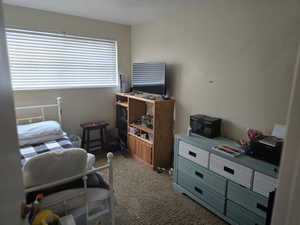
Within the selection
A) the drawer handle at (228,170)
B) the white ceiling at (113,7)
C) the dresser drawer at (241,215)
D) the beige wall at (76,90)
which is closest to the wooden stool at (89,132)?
the beige wall at (76,90)

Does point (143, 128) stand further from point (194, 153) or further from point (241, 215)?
point (241, 215)

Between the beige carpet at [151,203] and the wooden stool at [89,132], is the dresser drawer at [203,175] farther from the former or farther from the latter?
the wooden stool at [89,132]

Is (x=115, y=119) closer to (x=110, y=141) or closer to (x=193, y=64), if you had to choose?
(x=110, y=141)

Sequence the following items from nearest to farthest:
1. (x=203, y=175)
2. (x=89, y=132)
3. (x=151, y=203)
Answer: (x=203, y=175), (x=151, y=203), (x=89, y=132)

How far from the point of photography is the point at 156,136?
9.51 feet

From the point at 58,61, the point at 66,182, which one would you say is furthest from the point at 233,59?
the point at 58,61

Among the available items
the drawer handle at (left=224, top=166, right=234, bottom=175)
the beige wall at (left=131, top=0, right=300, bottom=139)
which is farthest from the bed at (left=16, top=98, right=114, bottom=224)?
the beige wall at (left=131, top=0, right=300, bottom=139)

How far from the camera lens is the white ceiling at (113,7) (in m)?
2.46

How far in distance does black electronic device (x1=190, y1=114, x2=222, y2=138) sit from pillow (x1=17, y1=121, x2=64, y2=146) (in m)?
1.86

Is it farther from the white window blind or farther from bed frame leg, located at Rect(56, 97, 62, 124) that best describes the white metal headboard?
the white window blind

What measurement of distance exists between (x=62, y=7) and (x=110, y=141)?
2.37 m

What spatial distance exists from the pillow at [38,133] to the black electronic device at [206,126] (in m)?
1.86

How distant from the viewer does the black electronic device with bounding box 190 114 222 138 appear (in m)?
2.28

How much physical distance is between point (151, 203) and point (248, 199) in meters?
1.05
